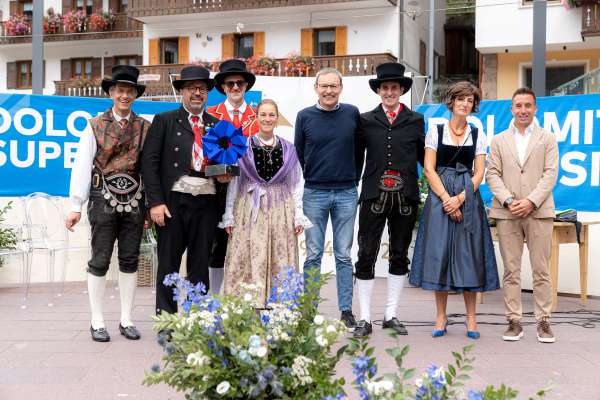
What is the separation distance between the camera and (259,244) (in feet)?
17.0

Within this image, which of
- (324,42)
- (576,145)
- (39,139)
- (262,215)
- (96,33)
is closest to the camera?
(262,215)

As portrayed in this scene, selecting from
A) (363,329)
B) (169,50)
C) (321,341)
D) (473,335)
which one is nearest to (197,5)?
(169,50)

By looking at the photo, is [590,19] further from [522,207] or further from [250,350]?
[250,350]

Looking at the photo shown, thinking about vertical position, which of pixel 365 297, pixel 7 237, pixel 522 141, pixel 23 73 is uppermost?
pixel 23 73

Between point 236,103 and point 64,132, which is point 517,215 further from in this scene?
point 64,132

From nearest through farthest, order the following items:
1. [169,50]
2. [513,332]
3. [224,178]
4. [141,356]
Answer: [141,356]
[224,178]
[513,332]
[169,50]

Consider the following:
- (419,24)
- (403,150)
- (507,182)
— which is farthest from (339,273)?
(419,24)

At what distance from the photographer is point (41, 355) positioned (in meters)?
4.99

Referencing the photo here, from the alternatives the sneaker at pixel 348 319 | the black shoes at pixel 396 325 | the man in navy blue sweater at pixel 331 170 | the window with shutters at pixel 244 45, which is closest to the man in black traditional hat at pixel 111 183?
the man in navy blue sweater at pixel 331 170

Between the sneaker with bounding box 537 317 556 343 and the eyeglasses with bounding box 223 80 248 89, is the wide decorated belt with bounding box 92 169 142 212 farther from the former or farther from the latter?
the sneaker with bounding box 537 317 556 343

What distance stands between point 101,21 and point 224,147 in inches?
1122

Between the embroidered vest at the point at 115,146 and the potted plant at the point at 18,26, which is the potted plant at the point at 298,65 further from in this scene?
the embroidered vest at the point at 115,146

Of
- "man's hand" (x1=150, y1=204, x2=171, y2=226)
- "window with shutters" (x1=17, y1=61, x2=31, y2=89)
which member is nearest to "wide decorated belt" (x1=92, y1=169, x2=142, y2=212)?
"man's hand" (x1=150, y1=204, x2=171, y2=226)

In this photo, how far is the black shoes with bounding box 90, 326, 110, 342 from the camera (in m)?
5.40
